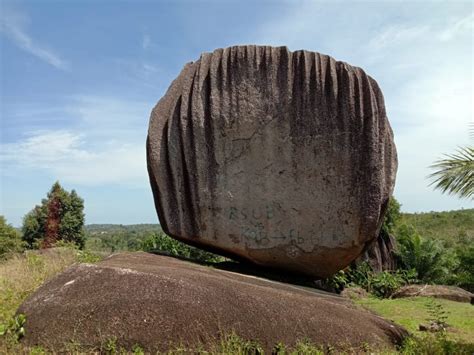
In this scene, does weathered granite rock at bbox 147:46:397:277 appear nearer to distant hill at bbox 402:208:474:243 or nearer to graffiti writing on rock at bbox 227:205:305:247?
graffiti writing on rock at bbox 227:205:305:247

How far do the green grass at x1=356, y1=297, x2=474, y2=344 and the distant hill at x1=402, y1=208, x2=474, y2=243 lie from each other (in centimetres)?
1634

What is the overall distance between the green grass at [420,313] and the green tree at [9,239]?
18.5 meters

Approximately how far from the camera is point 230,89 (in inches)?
298

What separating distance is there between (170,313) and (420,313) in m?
7.33

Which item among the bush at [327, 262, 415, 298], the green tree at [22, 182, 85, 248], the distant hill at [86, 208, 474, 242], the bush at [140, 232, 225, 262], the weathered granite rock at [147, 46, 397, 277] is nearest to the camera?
the weathered granite rock at [147, 46, 397, 277]

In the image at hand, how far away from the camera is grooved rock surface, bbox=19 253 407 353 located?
4.93 metres

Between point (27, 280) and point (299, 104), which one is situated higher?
point (299, 104)

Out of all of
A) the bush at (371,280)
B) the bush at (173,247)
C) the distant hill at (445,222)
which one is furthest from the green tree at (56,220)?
the bush at (371,280)

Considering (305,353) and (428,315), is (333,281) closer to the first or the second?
(428,315)

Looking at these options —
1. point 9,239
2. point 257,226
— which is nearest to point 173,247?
point 257,226

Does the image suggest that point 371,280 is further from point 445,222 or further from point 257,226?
point 445,222

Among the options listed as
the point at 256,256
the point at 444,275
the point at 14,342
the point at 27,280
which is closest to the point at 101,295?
the point at 14,342

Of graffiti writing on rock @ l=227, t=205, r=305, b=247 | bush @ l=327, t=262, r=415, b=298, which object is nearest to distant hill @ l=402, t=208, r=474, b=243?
bush @ l=327, t=262, r=415, b=298

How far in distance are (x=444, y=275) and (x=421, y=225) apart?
1582cm
